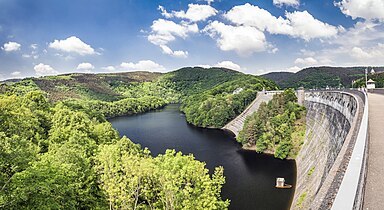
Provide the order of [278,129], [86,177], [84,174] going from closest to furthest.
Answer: [84,174], [86,177], [278,129]

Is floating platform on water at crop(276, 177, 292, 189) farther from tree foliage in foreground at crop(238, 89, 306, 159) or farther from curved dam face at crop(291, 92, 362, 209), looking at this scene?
tree foliage in foreground at crop(238, 89, 306, 159)

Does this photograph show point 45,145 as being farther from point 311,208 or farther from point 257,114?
point 257,114

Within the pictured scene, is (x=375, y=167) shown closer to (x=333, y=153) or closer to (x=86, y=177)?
(x=333, y=153)

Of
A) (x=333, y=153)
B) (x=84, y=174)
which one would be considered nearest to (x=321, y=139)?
(x=333, y=153)

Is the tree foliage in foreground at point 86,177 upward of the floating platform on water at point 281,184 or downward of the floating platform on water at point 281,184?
upward

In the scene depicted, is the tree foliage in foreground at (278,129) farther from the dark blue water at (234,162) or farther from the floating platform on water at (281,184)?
the floating platform on water at (281,184)

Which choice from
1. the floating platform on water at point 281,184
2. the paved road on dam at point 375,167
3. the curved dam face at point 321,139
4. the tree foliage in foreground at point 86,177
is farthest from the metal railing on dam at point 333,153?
the tree foliage in foreground at point 86,177
